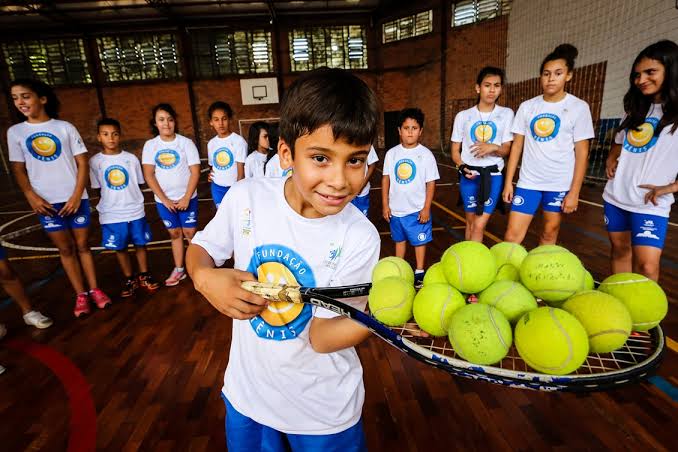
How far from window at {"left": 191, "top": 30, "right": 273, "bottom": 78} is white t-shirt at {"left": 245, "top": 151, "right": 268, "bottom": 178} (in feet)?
53.1

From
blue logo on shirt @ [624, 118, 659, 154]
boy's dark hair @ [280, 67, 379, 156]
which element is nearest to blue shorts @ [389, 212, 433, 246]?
blue logo on shirt @ [624, 118, 659, 154]

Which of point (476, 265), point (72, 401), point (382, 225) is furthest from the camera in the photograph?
point (382, 225)

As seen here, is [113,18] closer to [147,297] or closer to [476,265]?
[147,297]

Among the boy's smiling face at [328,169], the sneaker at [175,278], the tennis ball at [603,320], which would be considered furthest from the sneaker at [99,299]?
the tennis ball at [603,320]

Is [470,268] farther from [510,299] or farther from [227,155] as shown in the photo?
[227,155]

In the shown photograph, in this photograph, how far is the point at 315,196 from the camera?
1.23m

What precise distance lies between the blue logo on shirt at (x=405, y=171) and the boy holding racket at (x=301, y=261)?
2.77 m

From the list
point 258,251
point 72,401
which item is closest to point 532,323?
point 258,251

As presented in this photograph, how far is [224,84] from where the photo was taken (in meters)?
19.2

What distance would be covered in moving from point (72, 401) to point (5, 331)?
161 centimetres

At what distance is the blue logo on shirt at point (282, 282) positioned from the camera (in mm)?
1354

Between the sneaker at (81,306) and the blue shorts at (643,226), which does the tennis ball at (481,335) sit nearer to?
the blue shorts at (643,226)

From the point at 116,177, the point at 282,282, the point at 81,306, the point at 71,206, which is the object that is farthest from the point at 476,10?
the point at 282,282

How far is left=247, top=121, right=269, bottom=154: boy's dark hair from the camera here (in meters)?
5.32
